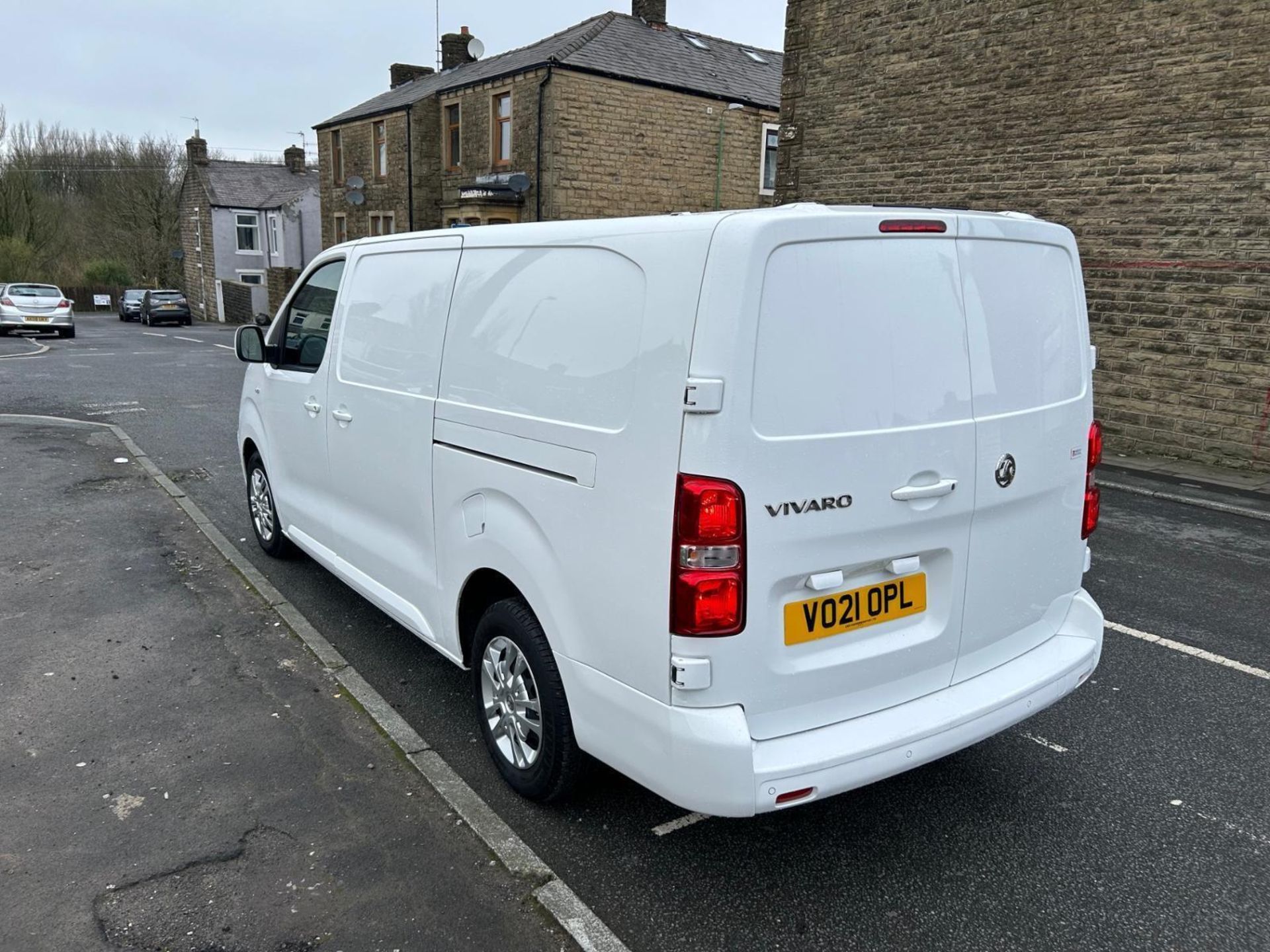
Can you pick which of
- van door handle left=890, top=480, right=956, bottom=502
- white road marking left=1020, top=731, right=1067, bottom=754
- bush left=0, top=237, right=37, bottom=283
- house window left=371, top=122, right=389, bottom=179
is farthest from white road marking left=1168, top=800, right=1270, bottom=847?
bush left=0, top=237, right=37, bottom=283

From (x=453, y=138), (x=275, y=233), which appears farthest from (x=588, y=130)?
(x=275, y=233)

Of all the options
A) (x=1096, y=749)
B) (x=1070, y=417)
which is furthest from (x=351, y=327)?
(x=1096, y=749)

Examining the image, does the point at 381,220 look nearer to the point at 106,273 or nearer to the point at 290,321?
the point at 290,321

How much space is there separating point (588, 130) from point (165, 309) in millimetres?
24588

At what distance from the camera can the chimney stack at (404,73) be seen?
1302 inches

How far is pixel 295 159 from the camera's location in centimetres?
4897

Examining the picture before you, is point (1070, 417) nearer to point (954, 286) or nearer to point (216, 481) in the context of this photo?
point (954, 286)

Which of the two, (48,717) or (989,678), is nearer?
(989,678)

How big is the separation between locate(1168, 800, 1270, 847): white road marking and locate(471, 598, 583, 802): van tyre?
2254 mm

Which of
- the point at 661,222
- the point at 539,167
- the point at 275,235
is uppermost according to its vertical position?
the point at 539,167

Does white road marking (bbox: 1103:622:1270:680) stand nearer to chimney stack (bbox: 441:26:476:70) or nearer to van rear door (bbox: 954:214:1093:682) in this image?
van rear door (bbox: 954:214:1093:682)

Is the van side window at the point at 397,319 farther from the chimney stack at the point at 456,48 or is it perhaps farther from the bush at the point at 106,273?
the bush at the point at 106,273

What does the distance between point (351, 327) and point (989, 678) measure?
326 centimetres

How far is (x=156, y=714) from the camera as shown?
13.2ft
